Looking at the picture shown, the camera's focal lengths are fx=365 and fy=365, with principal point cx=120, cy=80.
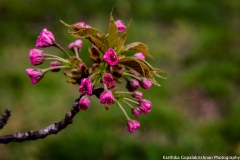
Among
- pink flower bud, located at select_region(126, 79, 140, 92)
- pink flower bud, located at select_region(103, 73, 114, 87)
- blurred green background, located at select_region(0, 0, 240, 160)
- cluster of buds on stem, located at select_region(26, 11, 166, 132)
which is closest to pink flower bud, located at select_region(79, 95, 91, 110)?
cluster of buds on stem, located at select_region(26, 11, 166, 132)

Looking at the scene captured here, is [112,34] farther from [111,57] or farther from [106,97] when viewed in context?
[106,97]

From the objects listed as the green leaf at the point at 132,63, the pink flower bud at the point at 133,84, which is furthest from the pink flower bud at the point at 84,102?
the pink flower bud at the point at 133,84

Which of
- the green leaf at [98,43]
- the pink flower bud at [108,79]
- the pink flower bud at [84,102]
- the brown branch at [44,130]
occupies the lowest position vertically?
the brown branch at [44,130]

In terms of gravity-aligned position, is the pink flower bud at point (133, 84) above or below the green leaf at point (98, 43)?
above

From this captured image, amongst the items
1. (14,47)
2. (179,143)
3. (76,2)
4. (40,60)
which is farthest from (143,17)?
(40,60)

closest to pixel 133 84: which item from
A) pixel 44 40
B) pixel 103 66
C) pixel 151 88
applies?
pixel 103 66

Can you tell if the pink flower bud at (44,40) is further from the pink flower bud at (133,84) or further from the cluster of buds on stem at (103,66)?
the pink flower bud at (133,84)

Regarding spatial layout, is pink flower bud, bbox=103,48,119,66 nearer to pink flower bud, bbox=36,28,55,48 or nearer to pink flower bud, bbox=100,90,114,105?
pink flower bud, bbox=100,90,114,105

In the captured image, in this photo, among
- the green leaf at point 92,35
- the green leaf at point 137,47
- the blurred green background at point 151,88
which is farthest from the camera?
the blurred green background at point 151,88
